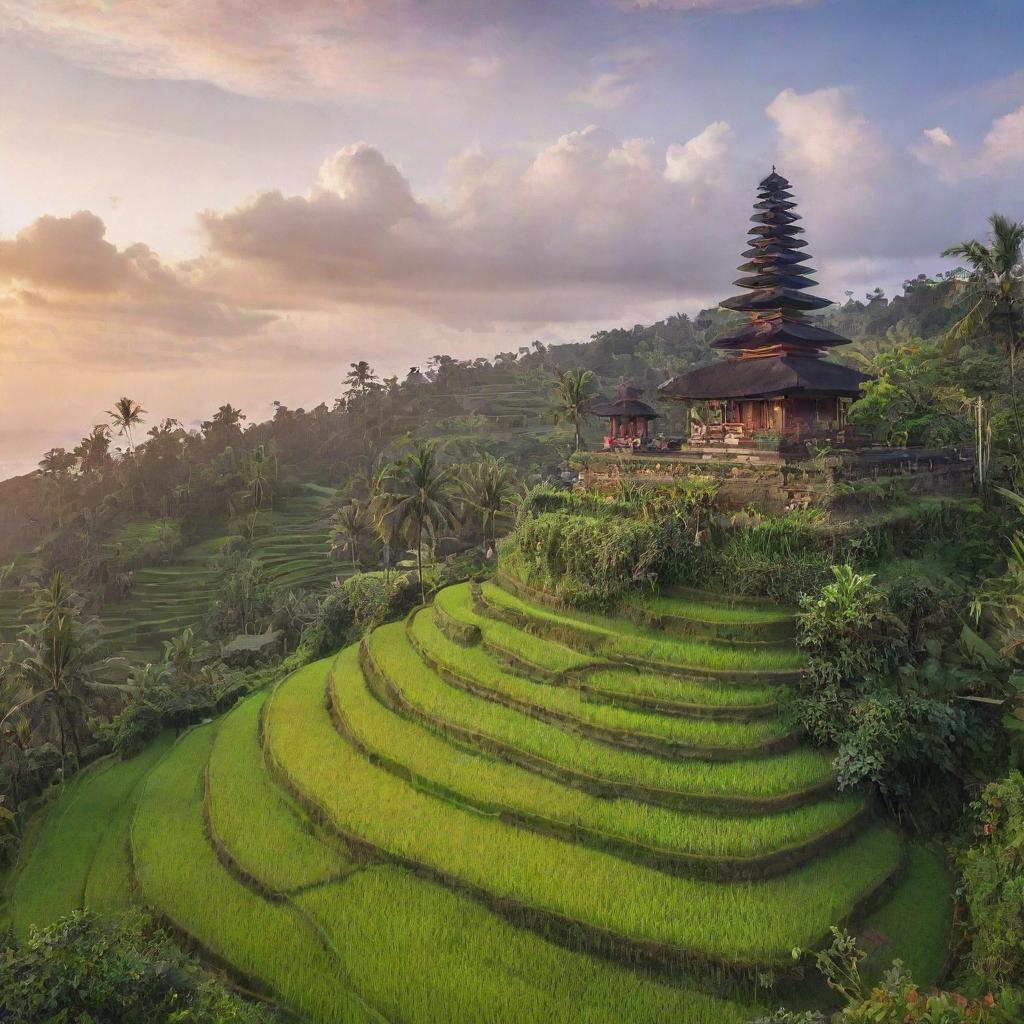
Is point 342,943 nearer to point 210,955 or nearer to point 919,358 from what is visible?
point 210,955

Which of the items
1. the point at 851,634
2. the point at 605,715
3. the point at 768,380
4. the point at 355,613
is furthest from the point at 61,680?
the point at 768,380

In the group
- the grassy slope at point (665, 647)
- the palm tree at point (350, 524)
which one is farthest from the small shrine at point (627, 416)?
the palm tree at point (350, 524)

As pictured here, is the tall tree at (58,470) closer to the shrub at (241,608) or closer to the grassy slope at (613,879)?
the shrub at (241,608)

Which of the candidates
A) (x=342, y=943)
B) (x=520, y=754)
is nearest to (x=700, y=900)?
(x=520, y=754)

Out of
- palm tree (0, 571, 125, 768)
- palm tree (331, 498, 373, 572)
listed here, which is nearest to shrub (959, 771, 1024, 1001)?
palm tree (0, 571, 125, 768)

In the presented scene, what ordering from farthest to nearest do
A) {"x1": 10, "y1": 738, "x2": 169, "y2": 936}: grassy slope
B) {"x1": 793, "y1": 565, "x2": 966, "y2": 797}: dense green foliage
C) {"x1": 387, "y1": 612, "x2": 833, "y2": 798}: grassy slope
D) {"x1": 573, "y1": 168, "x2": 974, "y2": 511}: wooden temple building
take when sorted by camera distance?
{"x1": 573, "y1": 168, "x2": 974, "y2": 511}: wooden temple building
{"x1": 10, "y1": 738, "x2": 169, "y2": 936}: grassy slope
{"x1": 793, "y1": 565, "x2": 966, "y2": 797}: dense green foliage
{"x1": 387, "y1": 612, "x2": 833, "y2": 798}: grassy slope

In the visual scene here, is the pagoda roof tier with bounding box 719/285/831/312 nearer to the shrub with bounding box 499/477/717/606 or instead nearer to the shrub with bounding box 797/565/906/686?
the shrub with bounding box 499/477/717/606
